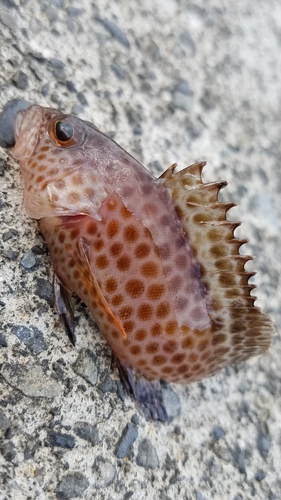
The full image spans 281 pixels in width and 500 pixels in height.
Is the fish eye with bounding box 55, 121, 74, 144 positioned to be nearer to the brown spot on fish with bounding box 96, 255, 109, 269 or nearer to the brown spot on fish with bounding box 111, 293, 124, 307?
Result: the brown spot on fish with bounding box 96, 255, 109, 269

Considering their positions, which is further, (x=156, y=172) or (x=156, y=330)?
(x=156, y=172)

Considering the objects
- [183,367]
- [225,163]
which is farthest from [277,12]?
[183,367]

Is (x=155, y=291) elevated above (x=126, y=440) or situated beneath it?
elevated above

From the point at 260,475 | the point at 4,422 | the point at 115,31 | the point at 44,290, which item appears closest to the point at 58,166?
the point at 44,290

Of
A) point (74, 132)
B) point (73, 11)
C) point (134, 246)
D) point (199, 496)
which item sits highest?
point (73, 11)

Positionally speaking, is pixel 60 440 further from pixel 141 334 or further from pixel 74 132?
pixel 74 132

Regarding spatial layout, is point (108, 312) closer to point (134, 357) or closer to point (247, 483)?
point (134, 357)

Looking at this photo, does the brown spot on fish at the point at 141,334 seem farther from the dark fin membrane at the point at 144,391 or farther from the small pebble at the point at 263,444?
the small pebble at the point at 263,444
